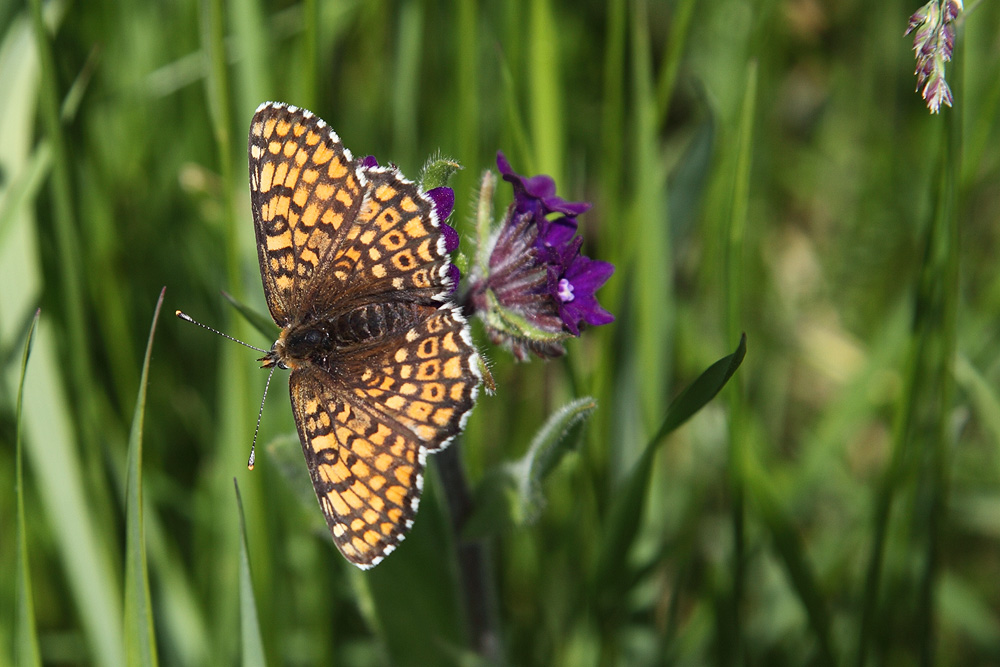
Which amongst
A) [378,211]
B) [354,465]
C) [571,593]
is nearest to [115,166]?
[378,211]

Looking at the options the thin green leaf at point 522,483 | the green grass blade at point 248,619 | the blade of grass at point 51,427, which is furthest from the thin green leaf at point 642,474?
the blade of grass at point 51,427

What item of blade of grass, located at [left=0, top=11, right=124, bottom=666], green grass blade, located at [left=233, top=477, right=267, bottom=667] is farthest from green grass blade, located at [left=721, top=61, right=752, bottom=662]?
blade of grass, located at [left=0, top=11, right=124, bottom=666]

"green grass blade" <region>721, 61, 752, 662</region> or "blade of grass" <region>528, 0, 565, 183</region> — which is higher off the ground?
"blade of grass" <region>528, 0, 565, 183</region>

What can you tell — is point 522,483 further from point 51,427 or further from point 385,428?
point 51,427

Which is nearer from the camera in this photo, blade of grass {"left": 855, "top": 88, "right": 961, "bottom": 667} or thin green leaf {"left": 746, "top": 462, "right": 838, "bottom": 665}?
blade of grass {"left": 855, "top": 88, "right": 961, "bottom": 667}

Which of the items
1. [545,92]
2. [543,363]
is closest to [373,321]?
[545,92]

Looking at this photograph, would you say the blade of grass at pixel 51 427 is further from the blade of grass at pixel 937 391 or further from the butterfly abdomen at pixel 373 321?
the blade of grass at pixel 937 391

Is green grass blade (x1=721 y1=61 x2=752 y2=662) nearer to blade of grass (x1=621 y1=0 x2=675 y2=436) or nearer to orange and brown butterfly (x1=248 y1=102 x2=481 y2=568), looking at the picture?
blade of grass (x1=621 y1=0 x2=675 y2=436)
